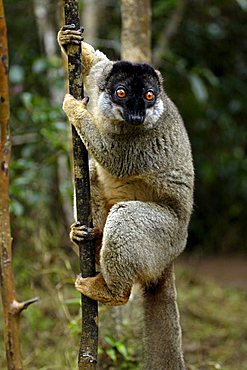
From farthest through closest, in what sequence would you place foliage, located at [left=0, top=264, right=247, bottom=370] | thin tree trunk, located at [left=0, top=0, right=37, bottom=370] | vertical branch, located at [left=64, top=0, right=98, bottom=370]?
1. foliage, located at [left=0, top=264, right=247, bottom=370]
2. thin tree trunk, located at [left=0, top=0, right=37, bottom=370]
3. vertical branch, located at [left=64, top=0, right=98, bottom=370]

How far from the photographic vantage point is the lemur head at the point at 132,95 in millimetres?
4371

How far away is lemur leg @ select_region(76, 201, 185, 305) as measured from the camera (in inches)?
171

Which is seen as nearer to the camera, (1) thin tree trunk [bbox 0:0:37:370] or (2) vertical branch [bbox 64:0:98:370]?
(2) vertical branch [bbox 64:0:98:370]

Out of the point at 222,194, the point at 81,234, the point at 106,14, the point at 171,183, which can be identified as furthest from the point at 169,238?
the point at 222,194

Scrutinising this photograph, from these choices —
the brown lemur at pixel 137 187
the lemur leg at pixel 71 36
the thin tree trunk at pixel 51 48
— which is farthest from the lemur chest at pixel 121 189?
the thin tree trunk at pixel 51 48

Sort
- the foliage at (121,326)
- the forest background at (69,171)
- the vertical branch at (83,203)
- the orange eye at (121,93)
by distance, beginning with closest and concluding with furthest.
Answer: the vertical branch at (83,203), the orange eye at (121,93), the foliage at (121,326), the forest background at (69,171)

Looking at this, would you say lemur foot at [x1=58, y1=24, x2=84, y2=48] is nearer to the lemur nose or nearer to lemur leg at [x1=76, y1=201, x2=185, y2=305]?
the lemur nose

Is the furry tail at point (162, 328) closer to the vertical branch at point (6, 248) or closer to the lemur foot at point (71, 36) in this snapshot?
→ the vertical branch at point (6, 248)

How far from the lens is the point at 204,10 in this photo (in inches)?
422

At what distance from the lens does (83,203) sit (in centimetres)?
413

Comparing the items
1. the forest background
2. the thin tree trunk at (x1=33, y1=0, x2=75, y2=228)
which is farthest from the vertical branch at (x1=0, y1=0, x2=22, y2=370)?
the thin tree trunk at (x1=33, y1=0, x2=75, y2=228)

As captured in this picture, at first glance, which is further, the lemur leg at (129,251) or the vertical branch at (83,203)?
the lemur leg at (129,251)

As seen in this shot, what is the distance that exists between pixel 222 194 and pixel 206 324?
439 centimetres

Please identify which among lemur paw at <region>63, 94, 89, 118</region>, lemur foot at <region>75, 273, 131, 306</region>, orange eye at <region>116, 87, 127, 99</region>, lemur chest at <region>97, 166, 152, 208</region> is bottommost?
lemur foot at <region>75, 273, 131, 306</region>
